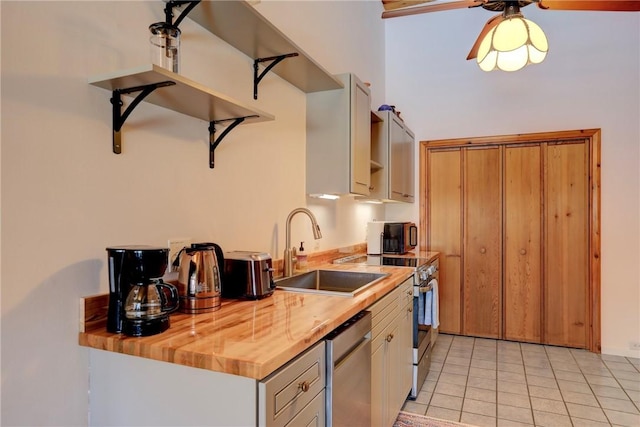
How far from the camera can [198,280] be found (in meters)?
1.38

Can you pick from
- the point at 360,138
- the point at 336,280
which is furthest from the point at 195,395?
the point at 360,138

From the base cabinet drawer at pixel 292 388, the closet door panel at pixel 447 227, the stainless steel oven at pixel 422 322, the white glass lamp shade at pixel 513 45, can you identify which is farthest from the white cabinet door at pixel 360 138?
the closet door panel at pixel 447 227

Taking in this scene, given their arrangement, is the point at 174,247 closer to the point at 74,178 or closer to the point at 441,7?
the point at 74,178

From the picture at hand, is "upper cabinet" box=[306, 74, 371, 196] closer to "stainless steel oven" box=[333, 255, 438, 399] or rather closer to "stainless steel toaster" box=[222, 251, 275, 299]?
"stainless steel oven" box=[333, 255, 438, 399]

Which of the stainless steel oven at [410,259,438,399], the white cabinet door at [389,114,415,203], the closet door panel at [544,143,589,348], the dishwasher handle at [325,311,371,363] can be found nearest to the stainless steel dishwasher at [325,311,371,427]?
the dishwasher handle at [325,311,371,363]

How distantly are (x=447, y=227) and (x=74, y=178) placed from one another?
145 inches

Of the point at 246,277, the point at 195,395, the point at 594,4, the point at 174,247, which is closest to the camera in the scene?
the point at 195,395

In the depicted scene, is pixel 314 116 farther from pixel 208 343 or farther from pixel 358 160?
pixel 208 343

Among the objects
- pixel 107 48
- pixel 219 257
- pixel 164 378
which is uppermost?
pixel 107 48

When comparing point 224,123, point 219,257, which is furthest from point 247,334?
point 224,123

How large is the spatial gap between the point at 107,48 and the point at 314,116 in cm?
147

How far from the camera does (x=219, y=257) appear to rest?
1540 millimetres

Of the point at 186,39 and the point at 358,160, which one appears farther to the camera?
the point at 358,160

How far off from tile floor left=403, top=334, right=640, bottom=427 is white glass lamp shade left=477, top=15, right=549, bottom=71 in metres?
2.28
